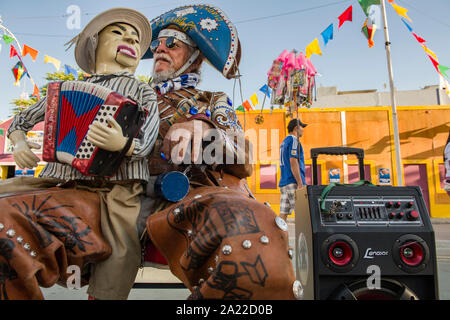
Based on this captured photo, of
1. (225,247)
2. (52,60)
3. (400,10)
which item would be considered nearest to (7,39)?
(52,60)

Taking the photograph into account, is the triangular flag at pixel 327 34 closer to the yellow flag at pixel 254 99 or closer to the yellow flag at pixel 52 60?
the yellow flag at pixel 254 99

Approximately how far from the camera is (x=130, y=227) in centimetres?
105

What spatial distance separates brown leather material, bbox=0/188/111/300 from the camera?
2.67 feet

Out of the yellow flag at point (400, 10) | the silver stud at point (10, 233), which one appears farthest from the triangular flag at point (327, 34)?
the silver stud at point (10, 233)

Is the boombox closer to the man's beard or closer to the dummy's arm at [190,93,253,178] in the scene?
the dummy's arm at [190,93,253,178]

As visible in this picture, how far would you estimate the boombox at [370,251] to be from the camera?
122 centimetres

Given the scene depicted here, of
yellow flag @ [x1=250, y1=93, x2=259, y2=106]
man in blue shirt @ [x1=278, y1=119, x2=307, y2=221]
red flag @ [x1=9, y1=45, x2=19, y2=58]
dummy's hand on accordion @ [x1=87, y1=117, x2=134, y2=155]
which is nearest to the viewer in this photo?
dummy's hand on accordion @ [x1=87, y1=117, x2=134, y2=155]

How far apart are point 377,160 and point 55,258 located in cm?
1064

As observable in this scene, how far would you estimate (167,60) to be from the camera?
157 cm

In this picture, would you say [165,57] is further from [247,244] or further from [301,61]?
[301,61]

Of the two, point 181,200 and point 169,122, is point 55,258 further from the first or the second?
point 169,122

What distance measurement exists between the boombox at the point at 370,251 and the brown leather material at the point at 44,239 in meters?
0.82

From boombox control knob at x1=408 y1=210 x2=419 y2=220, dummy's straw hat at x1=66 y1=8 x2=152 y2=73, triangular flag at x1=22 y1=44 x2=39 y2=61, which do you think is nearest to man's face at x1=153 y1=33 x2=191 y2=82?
dummy's straw hat at x1=66 y1=8 x2=152 y2=73

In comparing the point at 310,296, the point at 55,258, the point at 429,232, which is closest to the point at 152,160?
the point at 55,258
